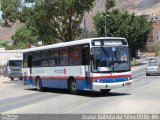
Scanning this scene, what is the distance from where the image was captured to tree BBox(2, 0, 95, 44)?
49.4 metres

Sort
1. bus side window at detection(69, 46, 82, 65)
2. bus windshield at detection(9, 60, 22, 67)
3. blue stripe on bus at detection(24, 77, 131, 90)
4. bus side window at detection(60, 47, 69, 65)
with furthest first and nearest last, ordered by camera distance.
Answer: bus windshield at detection(9, 60, 22, 67) < bus side window at detection(60, 47, 69, 65) < bus side window at detection(69, 46, 82, 65) < blue stripe on bus at detection(24, 77, 131, 90)

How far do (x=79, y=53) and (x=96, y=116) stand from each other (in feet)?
33.2

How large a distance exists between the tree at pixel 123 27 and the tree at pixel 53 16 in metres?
30.8

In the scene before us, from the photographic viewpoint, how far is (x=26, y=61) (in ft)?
105

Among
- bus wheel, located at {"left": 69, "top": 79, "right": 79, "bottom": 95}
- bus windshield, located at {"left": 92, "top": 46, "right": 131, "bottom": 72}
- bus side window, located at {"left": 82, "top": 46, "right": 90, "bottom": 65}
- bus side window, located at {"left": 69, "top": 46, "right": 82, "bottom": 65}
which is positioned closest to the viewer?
bus windshield, located at {"left": 92, "top": 46, "right": 131, "bottom": 72}

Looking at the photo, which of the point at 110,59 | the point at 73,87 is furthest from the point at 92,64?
the point at 73,87

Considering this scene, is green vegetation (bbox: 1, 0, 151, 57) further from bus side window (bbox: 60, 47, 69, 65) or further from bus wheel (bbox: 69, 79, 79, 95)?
bus wheel (bbox: 69, 79, 79, 95)

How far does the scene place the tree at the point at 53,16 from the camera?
49406 mm

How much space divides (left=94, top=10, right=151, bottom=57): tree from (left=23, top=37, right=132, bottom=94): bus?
185 ft

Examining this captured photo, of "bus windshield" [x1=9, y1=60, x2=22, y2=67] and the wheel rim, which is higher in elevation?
"bus windshield" [x1=9, y1=60, x2=22, y2=67]

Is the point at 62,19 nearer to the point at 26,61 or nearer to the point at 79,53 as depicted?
the point at 26,61

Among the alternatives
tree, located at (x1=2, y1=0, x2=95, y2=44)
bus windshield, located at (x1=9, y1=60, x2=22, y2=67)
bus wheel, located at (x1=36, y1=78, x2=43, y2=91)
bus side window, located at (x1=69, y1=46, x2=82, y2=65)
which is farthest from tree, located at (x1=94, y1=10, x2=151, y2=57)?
bus side window, located at (x1=69, y1=46, x2=82, y2=65)

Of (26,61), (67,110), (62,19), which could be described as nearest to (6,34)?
(62,19)

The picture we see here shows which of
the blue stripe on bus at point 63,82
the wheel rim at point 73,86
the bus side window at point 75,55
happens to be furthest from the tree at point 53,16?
the wheel rim at point 73,86
